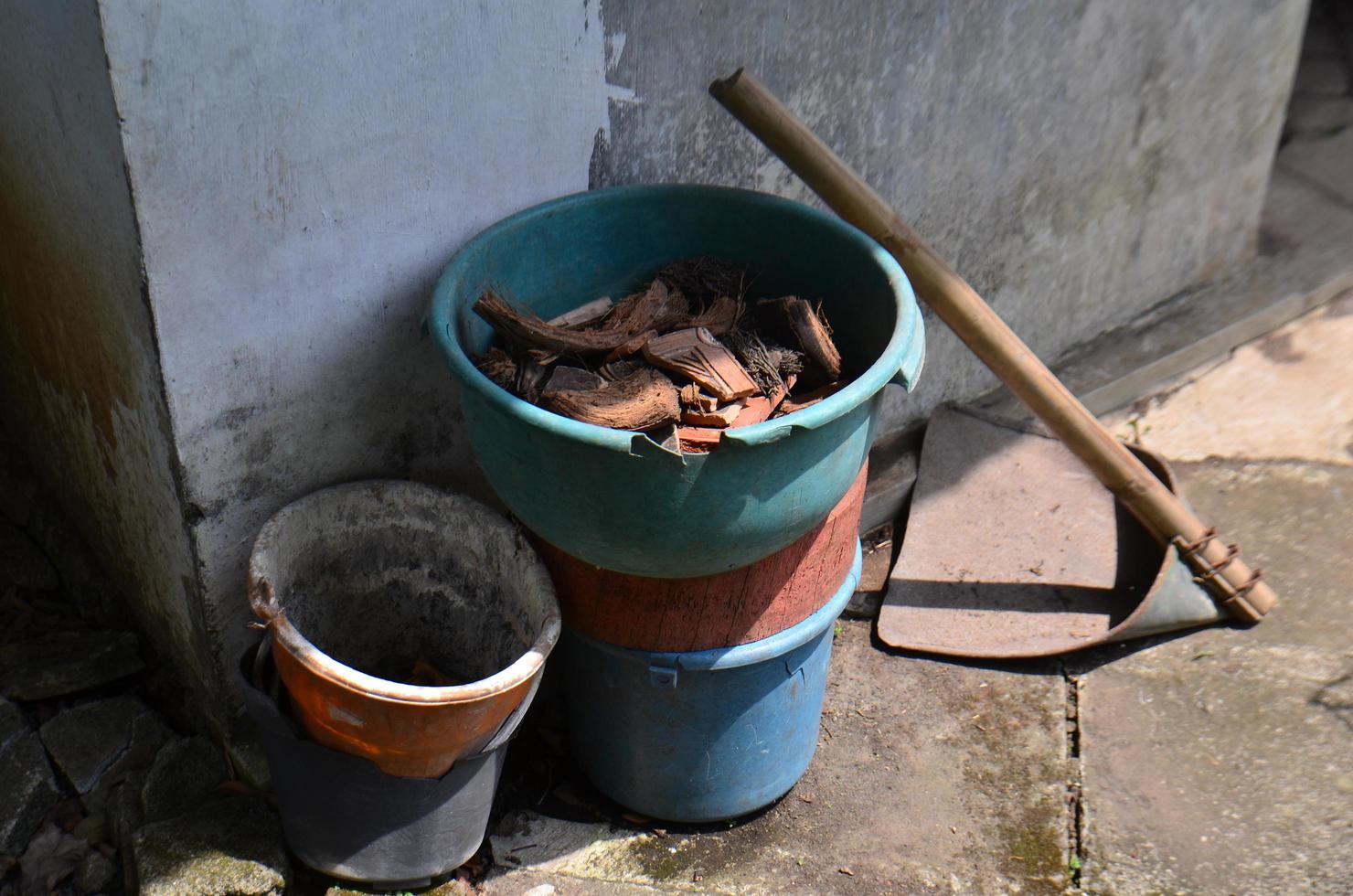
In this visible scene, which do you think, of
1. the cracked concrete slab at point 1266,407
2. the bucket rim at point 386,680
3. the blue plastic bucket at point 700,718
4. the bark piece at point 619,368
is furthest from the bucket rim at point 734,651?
the cracked concrete slab at point 1266,407

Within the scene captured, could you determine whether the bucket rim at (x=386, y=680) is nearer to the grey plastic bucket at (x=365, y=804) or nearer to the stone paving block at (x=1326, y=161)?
the grey plastic bucket at (x=365, y=804)

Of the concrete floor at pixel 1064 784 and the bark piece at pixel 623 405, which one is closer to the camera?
the bark piece at pixel 623 405

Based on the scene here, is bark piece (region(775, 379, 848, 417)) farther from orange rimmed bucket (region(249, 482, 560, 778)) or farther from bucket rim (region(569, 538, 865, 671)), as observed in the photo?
orange rimmed bucket (region(249, 482, 560, 778))

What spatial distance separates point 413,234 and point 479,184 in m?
0.16

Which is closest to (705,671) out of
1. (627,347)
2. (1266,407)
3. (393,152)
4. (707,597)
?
(707,597)

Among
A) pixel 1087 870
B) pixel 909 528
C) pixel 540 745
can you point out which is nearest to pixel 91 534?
pixel 540 745

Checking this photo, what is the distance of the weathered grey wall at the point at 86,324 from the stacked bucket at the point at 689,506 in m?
0.57

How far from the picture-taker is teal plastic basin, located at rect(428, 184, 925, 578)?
2004mm

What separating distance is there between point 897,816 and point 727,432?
3.98ft

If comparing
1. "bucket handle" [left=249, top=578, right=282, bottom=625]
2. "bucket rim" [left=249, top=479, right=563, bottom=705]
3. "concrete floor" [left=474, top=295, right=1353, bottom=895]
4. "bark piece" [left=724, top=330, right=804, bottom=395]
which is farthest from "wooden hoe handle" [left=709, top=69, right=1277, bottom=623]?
"bucket handle" [left=249, top=578, right=282, bottom=625]

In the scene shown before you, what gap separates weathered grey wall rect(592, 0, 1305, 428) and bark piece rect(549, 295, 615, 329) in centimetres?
28

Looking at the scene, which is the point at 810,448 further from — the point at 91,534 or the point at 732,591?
the point at 91,534

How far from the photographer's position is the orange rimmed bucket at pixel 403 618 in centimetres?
213

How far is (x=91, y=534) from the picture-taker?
3059mm
